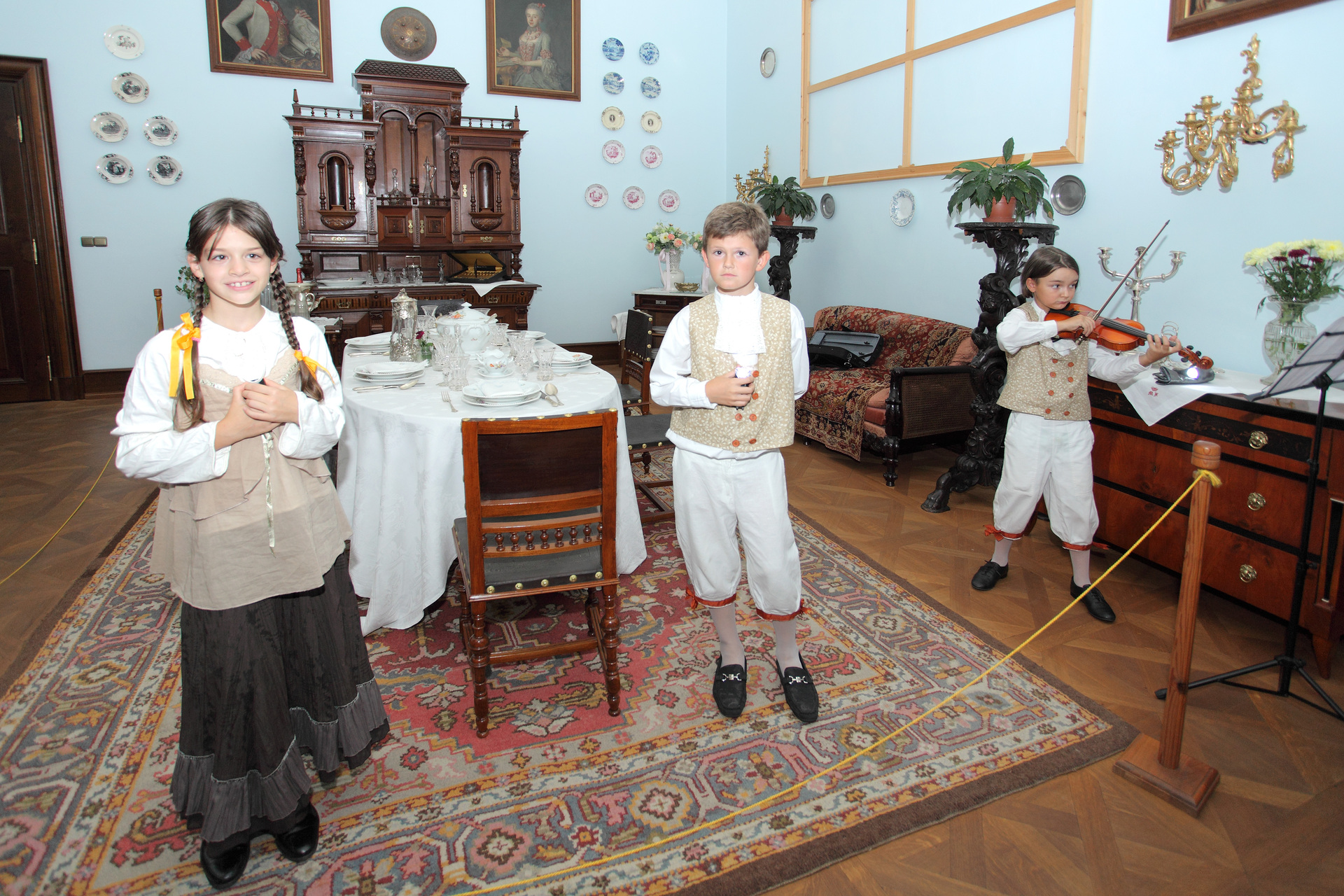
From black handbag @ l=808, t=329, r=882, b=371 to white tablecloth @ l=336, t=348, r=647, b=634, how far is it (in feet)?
9.60

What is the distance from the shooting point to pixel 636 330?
4066mm

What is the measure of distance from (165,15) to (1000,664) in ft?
24.7

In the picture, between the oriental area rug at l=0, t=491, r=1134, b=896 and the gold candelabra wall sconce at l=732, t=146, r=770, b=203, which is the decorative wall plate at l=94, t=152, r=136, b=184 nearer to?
the oriental area rug at l=0, t=491, r=1134, b=896

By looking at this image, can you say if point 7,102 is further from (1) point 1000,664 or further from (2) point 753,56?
(1) point 1000,664

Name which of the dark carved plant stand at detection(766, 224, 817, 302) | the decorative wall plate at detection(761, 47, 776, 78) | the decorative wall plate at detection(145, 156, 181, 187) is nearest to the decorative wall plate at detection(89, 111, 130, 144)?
the decorative wall plate at detection(145, 156, 181, 187)

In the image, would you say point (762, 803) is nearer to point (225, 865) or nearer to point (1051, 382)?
point (225, 865)

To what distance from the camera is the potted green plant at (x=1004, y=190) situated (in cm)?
381

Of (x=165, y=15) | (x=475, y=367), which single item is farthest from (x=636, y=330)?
(x=165, y=15)

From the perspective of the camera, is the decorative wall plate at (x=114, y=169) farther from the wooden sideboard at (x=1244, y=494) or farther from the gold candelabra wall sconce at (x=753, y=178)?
the wooden sideboard at (x=1244, y=494)

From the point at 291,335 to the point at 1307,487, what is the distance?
293 cm

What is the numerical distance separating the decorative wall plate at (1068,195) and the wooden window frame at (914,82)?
0.10 metres

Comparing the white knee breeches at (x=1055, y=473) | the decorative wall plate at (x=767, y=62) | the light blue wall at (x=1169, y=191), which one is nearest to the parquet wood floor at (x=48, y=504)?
the white knee breeches at (x=1055, y=473)

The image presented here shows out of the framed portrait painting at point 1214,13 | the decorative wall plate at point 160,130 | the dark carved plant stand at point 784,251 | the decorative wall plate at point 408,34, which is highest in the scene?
the decorative wall plate at point 408,34

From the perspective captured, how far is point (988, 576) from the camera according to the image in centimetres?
317
